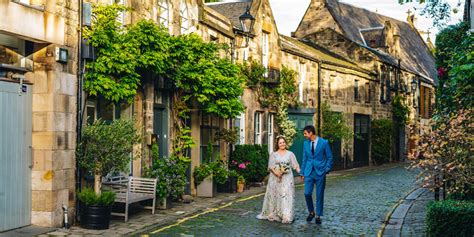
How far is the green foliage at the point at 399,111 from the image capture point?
134ft

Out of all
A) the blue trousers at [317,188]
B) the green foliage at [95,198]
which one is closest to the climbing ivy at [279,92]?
the blue trousers at [317,188]

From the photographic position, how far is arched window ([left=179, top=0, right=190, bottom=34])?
1723 cm

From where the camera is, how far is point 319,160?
12.7 metres

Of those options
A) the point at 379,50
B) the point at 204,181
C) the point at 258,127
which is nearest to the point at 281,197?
the point at 204,181

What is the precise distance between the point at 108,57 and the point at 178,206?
14.3 feet

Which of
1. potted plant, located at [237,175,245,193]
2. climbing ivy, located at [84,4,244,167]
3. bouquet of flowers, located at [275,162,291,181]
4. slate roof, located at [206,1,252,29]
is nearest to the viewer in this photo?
Result: climbing ivy, located at [84,4,244,167]

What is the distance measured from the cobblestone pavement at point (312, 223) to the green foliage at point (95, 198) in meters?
1.00

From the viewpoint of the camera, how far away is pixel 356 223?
1267 cm

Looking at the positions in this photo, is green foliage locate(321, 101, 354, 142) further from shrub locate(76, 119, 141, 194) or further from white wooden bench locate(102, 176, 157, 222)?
shrub locate(76, 119, 141, 194)

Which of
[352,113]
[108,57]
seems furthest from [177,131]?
[352,113]

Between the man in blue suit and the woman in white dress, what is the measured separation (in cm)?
26

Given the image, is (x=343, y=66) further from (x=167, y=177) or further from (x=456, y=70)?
(x=456, y=70)

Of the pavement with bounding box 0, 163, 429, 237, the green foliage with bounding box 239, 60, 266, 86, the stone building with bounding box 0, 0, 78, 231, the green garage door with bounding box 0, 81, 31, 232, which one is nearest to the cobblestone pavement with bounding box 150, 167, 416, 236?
the pavement with bounding box 0, 163, 429, 237

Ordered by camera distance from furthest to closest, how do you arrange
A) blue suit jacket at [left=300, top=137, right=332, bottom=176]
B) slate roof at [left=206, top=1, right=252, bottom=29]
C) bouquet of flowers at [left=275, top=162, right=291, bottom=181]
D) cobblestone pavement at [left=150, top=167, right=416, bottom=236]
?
slate roof at [left=206, top=1, right=252, bottom=29], bouquet of flowers at [left=275, top=162, right=291, bottom=181], blue suit jacket at [left=300, top=137, right=332, bottom=176], cobblestone pavement at [left=150, top=167, right=416, bottom=236]
